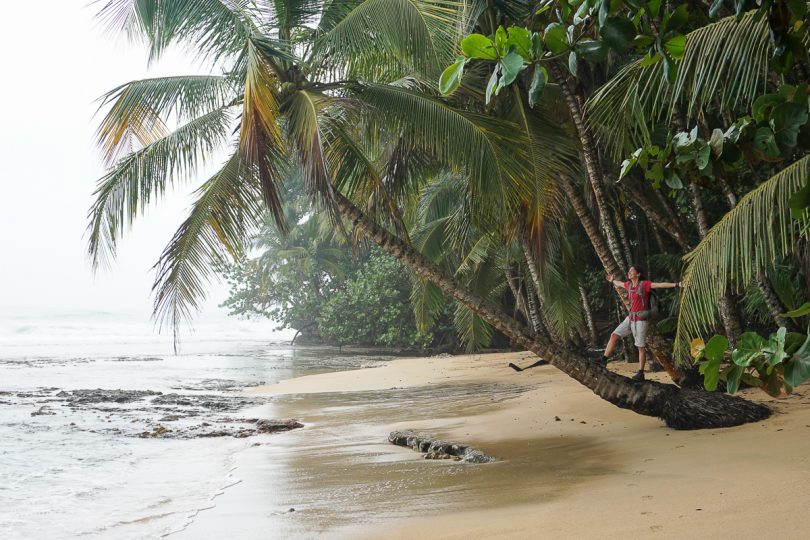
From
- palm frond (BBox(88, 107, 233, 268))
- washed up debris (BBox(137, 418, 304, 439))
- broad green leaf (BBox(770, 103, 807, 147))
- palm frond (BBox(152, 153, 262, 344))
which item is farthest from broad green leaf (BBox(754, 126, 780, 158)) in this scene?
washed up debris (BBox(137, 418, 304, 439))

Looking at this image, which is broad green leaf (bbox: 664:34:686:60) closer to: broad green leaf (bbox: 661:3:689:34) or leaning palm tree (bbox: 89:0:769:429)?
broad green leaf (bbox: 661:3:689:34)

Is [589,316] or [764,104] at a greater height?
[764,104]

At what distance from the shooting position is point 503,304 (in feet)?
76.3

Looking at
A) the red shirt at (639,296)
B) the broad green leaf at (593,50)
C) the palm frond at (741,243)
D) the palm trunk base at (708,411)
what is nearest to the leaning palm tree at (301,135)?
the palm trunk base at (708,411)

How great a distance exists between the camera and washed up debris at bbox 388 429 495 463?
6603 mm

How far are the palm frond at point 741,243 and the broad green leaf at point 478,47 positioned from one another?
8.97 ft

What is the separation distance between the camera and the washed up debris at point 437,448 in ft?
21.7

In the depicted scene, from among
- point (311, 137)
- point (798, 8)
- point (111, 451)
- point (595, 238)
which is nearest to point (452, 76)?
point (798, 8)

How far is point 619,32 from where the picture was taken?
1680 millimetres

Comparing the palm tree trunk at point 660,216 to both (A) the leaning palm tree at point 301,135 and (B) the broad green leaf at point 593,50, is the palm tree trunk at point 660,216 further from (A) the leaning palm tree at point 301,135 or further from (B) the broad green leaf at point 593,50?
(B) the broad green leaf at point 593,50

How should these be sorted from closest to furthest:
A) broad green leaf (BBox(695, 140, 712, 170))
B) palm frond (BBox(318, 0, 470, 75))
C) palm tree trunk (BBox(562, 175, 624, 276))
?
broad green leaf (BBox(695, 140, 712, 170))
palm frond (BBox(318, 0, 470, 75))
palm tree trunk (BBox(562, 175, 624, 276))

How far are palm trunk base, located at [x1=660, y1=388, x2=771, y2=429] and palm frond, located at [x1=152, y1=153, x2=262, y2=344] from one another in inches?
184

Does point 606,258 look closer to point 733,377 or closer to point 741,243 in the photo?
point 741,243

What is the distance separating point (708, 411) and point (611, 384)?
0.90 metres
